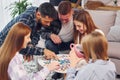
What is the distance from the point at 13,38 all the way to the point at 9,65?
0.64 feet

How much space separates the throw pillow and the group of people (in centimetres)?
89

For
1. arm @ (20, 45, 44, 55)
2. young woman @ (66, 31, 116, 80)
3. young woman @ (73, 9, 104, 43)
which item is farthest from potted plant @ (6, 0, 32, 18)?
Result: young woman @ (66, 31, 116, 80)

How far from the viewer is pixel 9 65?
1967mm

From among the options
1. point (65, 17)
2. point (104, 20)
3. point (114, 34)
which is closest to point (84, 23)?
point (65, 17)

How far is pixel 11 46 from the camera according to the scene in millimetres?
1987

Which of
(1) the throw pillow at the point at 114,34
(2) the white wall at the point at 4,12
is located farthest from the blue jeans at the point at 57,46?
(2) the white wall at the point at 4,12

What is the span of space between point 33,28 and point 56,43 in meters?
0.43

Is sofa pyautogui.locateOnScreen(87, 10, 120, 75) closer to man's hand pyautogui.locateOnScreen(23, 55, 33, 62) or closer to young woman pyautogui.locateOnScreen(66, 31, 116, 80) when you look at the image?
man's hand pyautogui.locateOnScreen(23, 55, 33, 62)

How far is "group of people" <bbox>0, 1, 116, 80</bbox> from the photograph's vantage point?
6.47ft

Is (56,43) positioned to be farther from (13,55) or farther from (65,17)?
(13,55)

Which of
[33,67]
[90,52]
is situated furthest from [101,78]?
[33,67]

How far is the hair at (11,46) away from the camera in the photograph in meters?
1.94

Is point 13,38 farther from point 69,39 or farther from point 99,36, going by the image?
point 69,39

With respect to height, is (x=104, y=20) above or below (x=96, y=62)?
below
